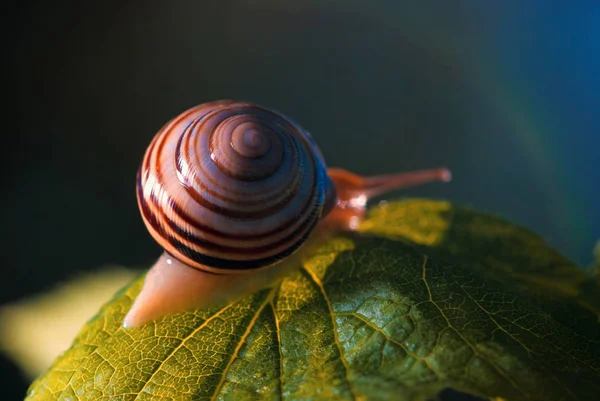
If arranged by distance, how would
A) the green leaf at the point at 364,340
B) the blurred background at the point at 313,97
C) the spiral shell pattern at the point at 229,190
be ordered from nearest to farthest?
the green leaf at the point at 364,340, the spiral shell pattern at the point at 229,190, the blurred background at the point at 313,97

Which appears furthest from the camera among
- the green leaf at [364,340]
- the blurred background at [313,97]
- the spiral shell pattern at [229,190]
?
the blurred background at [313,97]

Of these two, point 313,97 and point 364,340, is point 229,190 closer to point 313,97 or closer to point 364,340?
point 364,340

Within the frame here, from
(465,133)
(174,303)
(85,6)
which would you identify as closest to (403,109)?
(465,133)

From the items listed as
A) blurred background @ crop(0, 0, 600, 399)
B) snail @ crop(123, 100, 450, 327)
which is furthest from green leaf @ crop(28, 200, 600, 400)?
blurred background @ crop(0, 0, 600, 399)

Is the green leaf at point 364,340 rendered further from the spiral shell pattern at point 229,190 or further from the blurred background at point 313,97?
the blurred background at point 313,97

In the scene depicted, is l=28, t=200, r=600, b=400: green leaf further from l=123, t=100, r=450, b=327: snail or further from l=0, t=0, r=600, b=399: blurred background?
l=0, t=0, r=600, b=399: blurred background

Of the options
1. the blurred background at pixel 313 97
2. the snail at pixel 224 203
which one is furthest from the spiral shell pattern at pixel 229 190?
the blurred background at pixel 313 97

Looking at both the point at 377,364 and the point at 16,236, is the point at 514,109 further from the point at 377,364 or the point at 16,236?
the point at 16,236
